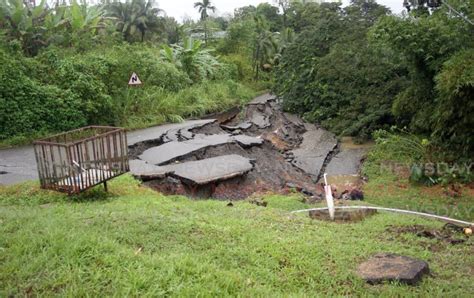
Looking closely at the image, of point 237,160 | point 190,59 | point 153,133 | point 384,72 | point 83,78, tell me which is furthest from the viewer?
point 190,59

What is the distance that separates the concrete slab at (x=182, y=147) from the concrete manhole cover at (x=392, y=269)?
20.5 ft

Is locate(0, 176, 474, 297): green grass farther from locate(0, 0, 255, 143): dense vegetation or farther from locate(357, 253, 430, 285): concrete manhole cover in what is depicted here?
locate(0, 0, 255, 143): dense vegetation

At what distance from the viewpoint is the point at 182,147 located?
424 inches

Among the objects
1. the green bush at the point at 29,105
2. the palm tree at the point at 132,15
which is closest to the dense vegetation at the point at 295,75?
the green bush at the point at 29,105

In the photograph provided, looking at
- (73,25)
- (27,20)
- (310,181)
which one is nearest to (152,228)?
(310,181)

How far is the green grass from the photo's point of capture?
10.1 feet

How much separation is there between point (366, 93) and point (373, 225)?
35.4 feet

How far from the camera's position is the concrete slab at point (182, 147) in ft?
32.4

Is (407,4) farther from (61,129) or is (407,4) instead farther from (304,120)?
(61,129)

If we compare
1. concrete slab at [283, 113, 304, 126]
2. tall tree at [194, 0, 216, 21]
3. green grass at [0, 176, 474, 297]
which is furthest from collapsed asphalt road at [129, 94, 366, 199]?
tall tree at [194, 0, 216, 21]

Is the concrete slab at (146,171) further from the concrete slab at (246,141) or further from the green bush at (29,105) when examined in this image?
the green bush at (29,105)

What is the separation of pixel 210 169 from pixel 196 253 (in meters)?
5.25

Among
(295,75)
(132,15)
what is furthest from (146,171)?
(132,15)

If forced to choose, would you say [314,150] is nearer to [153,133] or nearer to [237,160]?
[237,160]
